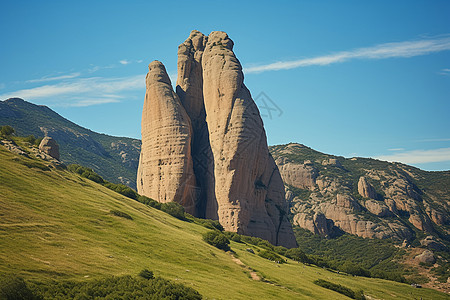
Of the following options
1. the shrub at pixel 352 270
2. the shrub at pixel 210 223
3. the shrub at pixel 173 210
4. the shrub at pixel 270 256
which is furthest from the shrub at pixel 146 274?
the shrub at pixel 352 270

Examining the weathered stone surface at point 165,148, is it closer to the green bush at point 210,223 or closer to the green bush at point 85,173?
the green bush at point 210,223

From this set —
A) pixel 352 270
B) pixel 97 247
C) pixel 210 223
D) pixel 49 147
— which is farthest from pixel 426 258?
pixel 97 247

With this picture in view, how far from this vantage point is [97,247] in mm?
32406

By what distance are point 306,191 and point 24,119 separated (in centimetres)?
8924

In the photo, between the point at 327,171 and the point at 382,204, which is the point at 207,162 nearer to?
Result: the point at 382,204

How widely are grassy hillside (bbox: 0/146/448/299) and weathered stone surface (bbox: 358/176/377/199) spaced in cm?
6822

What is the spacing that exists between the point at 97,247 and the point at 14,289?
1100cm

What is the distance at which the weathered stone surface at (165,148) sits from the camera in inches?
2719

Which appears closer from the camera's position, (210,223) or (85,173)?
(210,223)

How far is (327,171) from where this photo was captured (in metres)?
136

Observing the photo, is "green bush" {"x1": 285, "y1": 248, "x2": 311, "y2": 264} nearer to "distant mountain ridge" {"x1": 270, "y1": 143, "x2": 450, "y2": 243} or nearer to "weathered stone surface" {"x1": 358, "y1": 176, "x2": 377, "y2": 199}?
"distant mountain ridge" {"x1": 270, "y1": 143, "x2": 450, "y2": 243}

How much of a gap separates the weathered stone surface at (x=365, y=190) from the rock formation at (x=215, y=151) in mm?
48384

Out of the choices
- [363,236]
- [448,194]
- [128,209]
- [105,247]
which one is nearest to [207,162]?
[128,209]

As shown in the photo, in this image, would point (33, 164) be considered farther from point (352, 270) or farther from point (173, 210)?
point (352, 270)
